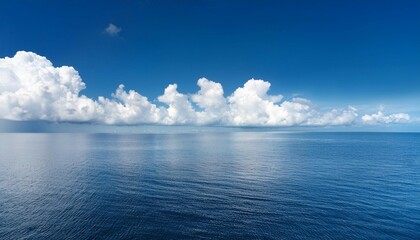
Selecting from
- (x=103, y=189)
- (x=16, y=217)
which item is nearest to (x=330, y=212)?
(x=103, y=189)

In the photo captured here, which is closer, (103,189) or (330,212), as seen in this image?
(330,212)

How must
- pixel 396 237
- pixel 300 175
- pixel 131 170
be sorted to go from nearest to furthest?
1. pixel 396 237
2. pixel 300 175
3. pixel 131 170

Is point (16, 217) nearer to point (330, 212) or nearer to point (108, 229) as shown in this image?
point (108, 229)

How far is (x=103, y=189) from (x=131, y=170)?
92.6 feet

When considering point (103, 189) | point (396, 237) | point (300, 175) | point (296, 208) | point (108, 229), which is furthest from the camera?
point (300, 175)

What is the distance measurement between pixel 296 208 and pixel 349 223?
34.7 ft

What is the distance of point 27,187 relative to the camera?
71.1m

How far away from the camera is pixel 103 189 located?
230ft

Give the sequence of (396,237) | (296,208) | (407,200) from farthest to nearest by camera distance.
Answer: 1. (407,200)
2. (296,208)
3. (396,237)

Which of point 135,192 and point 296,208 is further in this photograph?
point 135,192

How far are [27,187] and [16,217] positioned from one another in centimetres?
2695

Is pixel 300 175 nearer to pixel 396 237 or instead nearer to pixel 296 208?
pixel 296 208

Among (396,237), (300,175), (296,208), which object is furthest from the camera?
(300,175)

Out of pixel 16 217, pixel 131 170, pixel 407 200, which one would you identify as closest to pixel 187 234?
pixel 16 217
